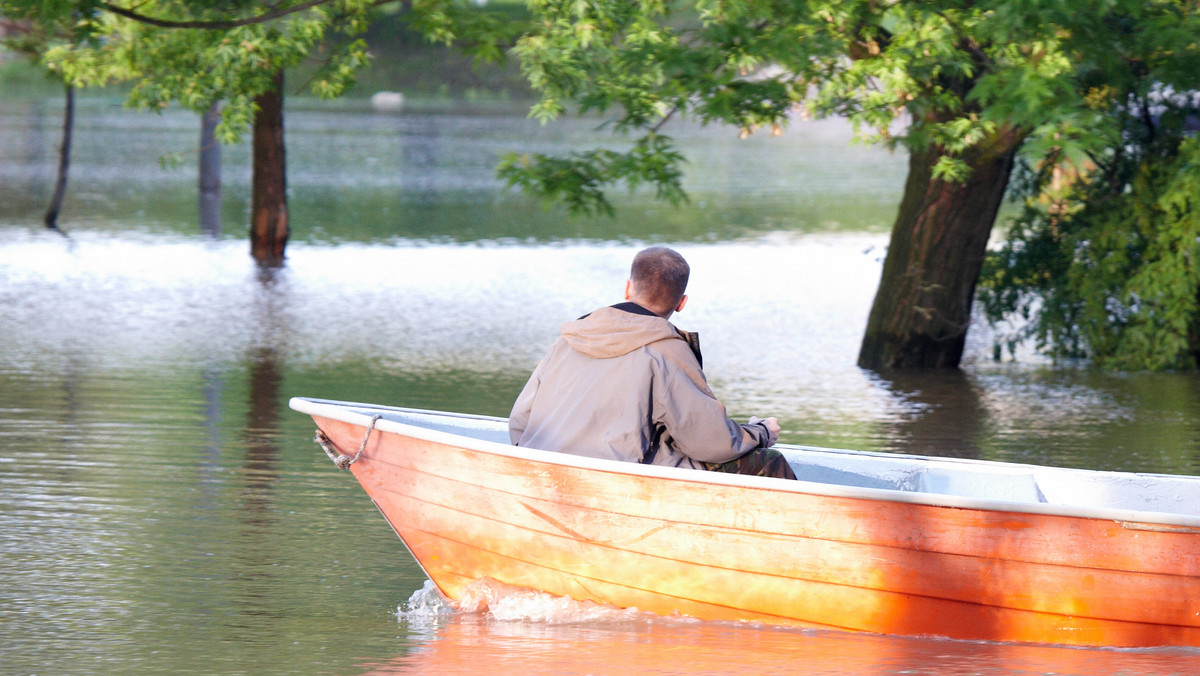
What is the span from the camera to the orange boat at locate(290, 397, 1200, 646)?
5617 mm

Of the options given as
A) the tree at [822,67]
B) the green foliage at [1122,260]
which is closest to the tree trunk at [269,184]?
the tree at [822,67]

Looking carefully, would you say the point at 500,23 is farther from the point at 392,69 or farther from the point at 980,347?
the point at 392,69

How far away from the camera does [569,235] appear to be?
25719mm

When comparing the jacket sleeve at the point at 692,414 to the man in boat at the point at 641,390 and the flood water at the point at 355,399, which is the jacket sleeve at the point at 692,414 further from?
the flood water at the point at 355,399

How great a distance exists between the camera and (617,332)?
578 cm

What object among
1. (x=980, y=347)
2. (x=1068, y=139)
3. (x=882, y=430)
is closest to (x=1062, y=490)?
(x=1068, y=139)

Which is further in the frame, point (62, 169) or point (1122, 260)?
point (62, 169)

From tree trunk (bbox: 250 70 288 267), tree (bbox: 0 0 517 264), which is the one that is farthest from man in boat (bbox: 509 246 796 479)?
tree trunk (bbox: 250 70 288 267)

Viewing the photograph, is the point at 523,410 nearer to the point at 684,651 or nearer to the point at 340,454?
the point at 340,454

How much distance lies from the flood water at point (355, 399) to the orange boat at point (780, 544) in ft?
0.42

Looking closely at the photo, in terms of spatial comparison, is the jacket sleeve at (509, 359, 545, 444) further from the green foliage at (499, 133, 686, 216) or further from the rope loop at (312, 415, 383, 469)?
the green foliage at (499, 133, 686, 216)

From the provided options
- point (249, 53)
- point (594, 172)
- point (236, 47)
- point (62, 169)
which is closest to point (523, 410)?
point (594, 172)

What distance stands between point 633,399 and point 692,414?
23 centimetres

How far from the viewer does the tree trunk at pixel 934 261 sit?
1316cm
